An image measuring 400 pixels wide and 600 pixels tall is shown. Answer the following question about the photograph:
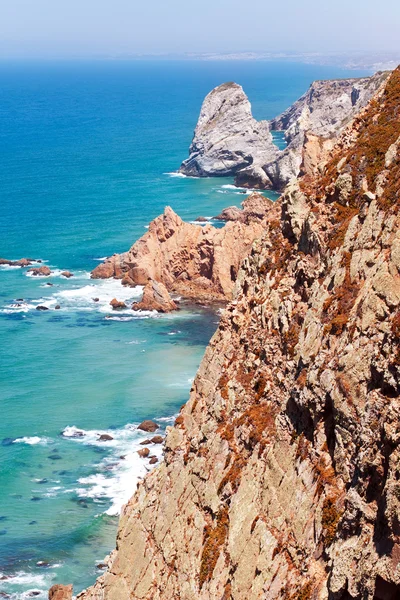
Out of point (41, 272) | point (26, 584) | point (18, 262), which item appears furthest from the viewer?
point (18, 262)

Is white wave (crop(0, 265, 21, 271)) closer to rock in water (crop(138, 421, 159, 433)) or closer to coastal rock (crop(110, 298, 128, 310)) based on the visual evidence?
coastal rock (crop(110, 298, 128, 310))

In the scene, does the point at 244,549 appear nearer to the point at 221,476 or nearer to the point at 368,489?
the point at 221,476

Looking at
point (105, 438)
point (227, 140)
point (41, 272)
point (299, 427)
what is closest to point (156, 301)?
point (41, 272)

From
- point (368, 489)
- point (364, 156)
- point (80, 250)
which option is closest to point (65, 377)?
point (80, 250)

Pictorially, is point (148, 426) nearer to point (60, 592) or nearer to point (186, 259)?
point (60, 592)

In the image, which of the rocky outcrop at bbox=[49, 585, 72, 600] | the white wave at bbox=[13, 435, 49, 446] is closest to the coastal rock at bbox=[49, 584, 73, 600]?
the rocky outcrop at bbox=[49, 585, 72, 600]

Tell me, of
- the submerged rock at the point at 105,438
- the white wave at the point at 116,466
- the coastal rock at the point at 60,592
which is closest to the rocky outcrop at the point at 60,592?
the coastal rock at the point at 60,592

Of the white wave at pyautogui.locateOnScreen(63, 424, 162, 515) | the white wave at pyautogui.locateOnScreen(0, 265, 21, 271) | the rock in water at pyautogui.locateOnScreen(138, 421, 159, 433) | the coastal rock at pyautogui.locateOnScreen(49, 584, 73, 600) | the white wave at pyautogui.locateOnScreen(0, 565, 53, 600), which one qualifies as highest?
the coastal rock at pyautogui.locateOnScreen(49, 584, 73, 600)
